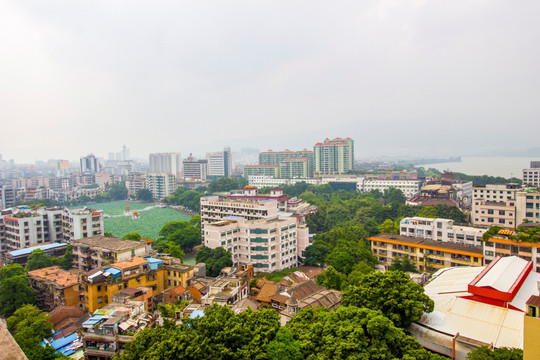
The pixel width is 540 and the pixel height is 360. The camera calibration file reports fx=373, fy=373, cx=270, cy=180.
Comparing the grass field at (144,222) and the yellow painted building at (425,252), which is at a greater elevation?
the yellow painted building at (425,252)

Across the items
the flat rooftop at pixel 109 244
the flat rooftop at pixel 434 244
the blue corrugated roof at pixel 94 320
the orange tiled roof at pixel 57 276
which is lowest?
the orange tiled roof at pixel 57 276

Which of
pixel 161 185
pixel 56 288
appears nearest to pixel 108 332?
pixel 56 288

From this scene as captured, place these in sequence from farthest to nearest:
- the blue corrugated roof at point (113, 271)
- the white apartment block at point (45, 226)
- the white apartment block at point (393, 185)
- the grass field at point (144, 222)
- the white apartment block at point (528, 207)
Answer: the white apartment block at point (393, 185) → the grass field at point (144, 222) → the white apartment block at point (45, 226) → the white apartment block at point (528, 207) → the blue corrugated roof at point (113, 271)

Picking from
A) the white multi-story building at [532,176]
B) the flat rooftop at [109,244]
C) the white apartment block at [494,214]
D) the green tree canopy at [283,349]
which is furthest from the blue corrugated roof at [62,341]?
the white multi-story building at [532,176]

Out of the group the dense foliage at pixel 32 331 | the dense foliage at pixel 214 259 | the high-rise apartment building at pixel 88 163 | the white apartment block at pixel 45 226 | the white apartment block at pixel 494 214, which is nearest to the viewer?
the dense foliage at pixel 32 331

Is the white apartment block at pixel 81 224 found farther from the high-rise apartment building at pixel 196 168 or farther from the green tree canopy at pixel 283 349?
the high-rise apartment building at pixel 196 168

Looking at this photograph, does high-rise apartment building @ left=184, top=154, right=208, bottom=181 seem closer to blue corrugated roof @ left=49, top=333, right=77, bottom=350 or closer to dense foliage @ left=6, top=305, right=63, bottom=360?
dense foliage @ left=6, top=305, right=63, bottom=360
